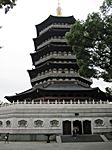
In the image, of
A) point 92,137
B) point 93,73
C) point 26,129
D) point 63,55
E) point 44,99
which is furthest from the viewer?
point 63,55

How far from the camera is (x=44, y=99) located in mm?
39531

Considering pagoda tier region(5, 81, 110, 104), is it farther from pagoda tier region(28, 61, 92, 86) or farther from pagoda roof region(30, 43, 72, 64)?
pagoda roof region(30, 43, 72, 64)

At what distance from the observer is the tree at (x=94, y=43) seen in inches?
859

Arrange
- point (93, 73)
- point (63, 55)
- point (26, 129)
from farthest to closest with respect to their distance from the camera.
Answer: point (63, 55) < point (26, 129) < point (93, 73)

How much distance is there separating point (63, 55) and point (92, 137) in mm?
16073

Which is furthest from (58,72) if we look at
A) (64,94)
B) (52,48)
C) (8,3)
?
(8,3)

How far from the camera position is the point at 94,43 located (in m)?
22.5

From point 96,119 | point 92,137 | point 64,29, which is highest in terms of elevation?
point 64,29

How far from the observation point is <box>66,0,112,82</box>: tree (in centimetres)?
2183

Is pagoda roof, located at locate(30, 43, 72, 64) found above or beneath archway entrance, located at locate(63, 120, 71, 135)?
above

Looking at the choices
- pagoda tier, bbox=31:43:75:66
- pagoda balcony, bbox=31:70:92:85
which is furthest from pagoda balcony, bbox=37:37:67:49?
pagoda balcony, bbox=31:70:92:85

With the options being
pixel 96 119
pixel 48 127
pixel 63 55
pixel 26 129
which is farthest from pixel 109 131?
pixel 63 55

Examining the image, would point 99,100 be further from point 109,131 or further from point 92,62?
point 92,62

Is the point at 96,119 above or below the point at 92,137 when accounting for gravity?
above
